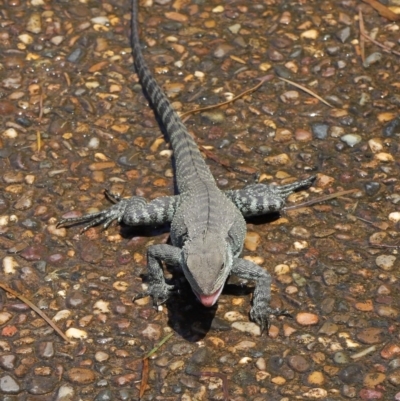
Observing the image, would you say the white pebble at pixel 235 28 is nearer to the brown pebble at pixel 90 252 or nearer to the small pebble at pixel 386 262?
the brown pebble at pixel 90 252

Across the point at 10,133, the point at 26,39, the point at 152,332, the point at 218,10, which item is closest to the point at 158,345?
the point at 152,332

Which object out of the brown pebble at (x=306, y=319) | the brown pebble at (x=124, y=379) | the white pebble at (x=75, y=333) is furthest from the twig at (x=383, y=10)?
the brown pebble at (x=124, y=379)

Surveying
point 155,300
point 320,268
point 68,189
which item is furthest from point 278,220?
point 68,189

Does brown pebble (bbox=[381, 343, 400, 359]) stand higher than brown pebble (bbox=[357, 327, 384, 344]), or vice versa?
brown pebble (bbox=[381, 343, 400, 359])

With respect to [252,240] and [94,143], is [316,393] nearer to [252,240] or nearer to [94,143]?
[252,240]

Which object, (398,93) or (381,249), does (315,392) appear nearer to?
(381,249)

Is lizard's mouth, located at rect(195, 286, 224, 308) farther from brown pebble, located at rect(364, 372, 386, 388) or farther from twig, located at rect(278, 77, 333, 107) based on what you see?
twig, located at rect(278, 77, 333, 107)

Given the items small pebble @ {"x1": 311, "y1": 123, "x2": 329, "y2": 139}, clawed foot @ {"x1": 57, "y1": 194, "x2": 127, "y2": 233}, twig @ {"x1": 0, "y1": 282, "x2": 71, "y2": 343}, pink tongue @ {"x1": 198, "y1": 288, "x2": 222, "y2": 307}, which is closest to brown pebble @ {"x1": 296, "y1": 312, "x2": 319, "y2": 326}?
pink tongue @ {"x1": 198, "y1": 288, "x2": 222, "y2": 307}
